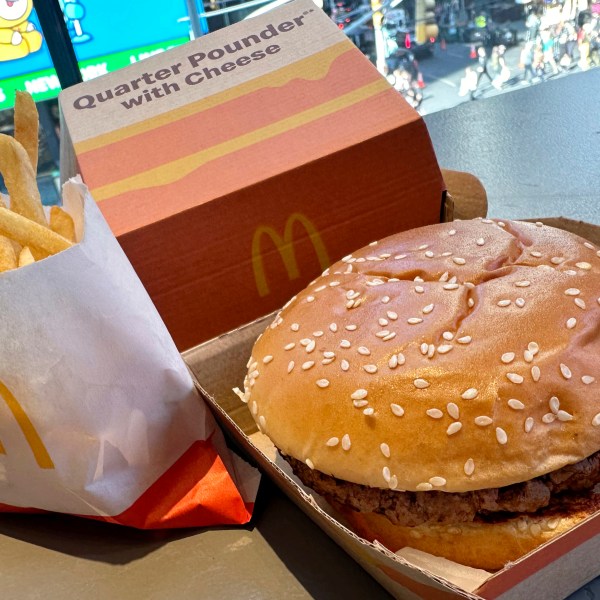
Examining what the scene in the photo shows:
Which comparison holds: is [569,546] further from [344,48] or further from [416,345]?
[344,48]

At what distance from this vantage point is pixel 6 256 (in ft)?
3.78

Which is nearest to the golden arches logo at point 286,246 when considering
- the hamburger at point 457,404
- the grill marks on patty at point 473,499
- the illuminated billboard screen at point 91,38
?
the hamburger at point 457,404

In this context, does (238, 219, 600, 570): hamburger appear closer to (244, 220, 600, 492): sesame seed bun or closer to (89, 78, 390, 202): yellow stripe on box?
(244, 220, 600, 492): sesame seed bun

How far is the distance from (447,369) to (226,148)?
828mm

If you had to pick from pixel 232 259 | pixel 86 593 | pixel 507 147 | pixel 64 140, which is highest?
pixel 64 140

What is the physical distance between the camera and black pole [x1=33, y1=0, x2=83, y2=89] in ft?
14.1

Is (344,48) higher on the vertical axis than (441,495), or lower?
higher

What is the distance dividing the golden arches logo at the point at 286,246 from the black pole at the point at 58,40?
3.56 meters

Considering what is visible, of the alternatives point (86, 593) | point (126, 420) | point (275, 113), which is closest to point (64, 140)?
point (275, 113)

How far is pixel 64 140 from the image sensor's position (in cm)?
182

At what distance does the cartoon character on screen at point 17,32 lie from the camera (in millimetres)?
4262

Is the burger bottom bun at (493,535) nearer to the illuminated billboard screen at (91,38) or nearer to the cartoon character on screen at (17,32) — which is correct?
the illuminated billboard screen at (91,38)

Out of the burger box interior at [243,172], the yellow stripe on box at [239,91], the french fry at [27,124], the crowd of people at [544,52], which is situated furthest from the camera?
the crowd of people at [544,52]

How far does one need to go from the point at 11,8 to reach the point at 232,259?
145 inches
